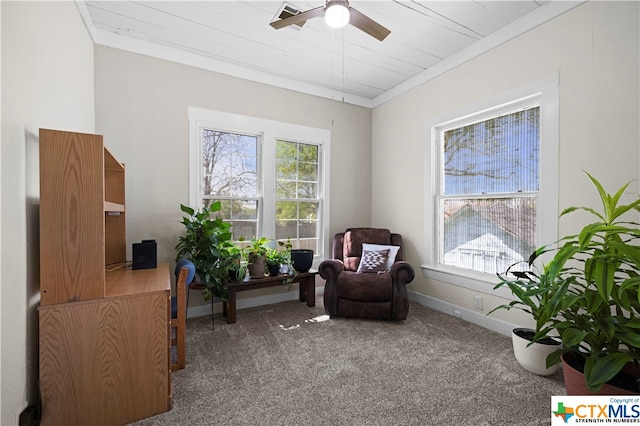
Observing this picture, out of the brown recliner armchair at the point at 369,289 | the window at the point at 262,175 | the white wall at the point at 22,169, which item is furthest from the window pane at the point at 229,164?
the white wall at the point at 22,169

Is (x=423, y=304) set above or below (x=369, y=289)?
below

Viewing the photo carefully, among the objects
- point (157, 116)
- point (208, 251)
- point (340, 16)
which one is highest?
point (340, 16)

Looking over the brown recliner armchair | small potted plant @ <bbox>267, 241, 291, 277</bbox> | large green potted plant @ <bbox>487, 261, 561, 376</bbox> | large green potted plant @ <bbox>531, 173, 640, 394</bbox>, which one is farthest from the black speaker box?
large green potted plant @ <bbox>531, 173, 640, 394</bbox>

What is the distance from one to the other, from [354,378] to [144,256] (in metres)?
1.85

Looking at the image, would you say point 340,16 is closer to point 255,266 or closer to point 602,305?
point 602,305

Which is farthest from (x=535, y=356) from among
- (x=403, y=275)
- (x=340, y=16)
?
(x=340, y=16)

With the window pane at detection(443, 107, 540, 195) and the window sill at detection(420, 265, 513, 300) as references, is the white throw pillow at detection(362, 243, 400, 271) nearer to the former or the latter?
the window sill at detection(420, 265, 513, 300)

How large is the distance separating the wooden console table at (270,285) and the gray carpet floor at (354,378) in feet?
0.62

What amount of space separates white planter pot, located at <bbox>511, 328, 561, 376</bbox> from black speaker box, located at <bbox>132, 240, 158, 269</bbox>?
283 centimetres

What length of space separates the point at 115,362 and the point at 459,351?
238 cm

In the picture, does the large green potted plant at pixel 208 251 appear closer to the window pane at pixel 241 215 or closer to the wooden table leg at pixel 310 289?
the window pane at pixel 241 215

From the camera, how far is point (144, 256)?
2.27 meters

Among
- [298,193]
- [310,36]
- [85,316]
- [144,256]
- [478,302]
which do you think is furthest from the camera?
[298,193]

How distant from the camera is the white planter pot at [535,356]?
76.0 inches
